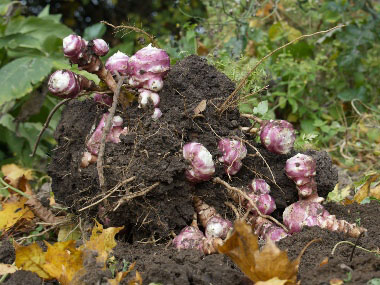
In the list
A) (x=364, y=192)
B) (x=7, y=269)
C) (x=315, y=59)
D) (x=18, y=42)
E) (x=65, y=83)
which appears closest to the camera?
(x=7, y=269)

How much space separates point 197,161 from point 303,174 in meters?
0.45

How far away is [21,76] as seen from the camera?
12.1ft

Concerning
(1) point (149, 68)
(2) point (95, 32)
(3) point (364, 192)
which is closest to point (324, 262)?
(1) point (149, 68)

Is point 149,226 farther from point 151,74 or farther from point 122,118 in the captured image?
point 151,74

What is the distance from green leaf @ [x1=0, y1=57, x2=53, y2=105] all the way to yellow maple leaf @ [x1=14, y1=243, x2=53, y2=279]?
207 centimetres

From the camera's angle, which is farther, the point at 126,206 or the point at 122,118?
the point at 122,118

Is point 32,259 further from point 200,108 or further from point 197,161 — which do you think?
point 200,108

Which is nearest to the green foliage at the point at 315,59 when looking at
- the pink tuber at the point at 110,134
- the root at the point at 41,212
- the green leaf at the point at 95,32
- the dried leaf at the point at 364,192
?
the green leaf at the point at 95,32

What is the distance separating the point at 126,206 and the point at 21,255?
46cm

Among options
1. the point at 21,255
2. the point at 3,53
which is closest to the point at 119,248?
the point at 21,255

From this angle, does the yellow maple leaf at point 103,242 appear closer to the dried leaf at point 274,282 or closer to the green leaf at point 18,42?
the dried leaf at point 274,282

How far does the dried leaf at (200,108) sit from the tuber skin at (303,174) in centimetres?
41

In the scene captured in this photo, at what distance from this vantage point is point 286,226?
2213 millimetres

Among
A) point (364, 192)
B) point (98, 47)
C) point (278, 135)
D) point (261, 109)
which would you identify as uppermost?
point (98, 47)
